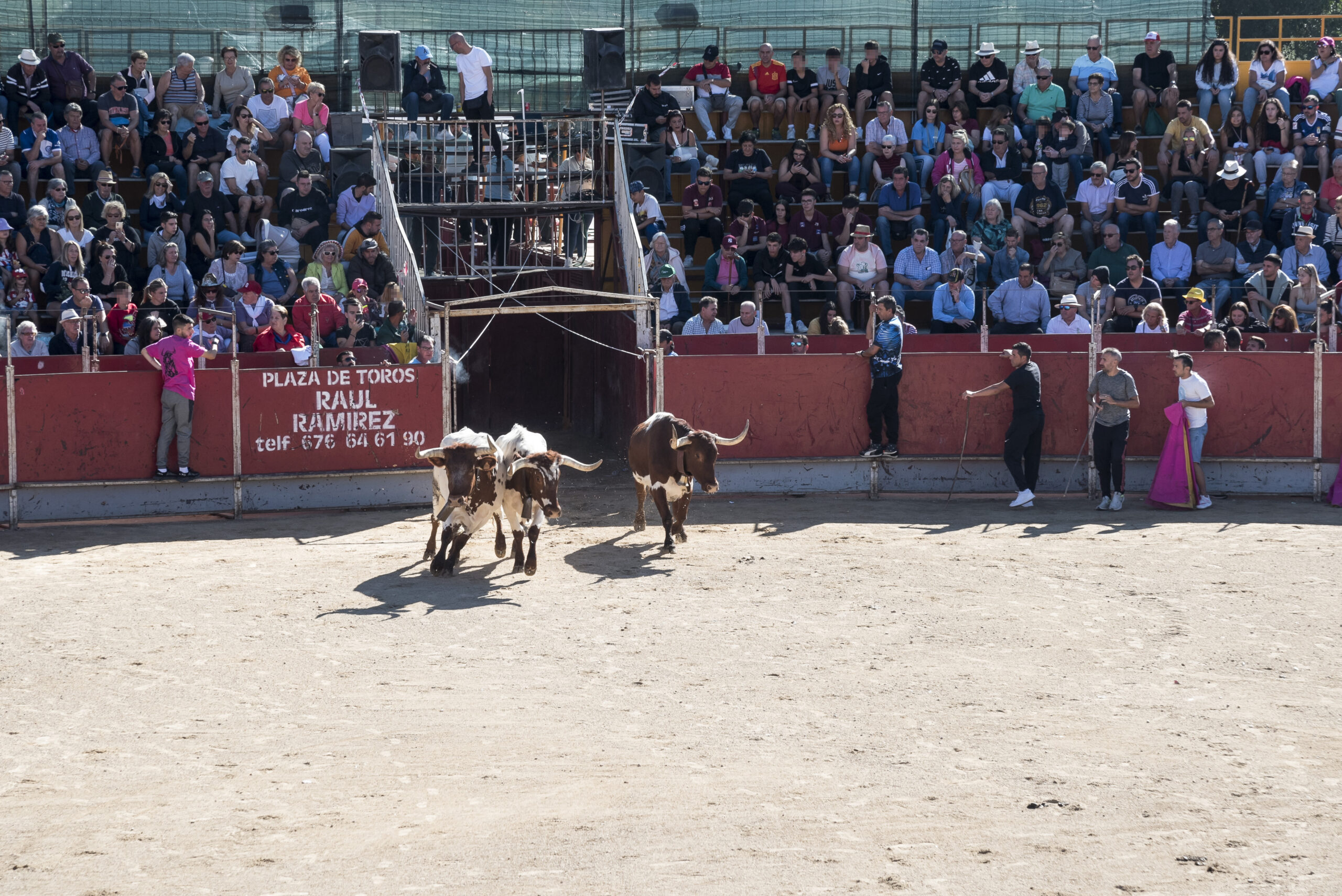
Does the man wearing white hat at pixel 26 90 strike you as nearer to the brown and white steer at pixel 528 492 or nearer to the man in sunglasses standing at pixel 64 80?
the man in sunglasses standing at pixel 64 80

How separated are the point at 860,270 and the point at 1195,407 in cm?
547

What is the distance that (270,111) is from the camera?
21516 millimetres

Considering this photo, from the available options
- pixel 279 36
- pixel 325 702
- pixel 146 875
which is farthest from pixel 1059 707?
pixel 279 36

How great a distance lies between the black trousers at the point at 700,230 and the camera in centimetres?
2161

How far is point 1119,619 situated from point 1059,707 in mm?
2395

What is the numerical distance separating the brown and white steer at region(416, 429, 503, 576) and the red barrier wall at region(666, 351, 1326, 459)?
13.6ft

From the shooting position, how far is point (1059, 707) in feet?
32.2

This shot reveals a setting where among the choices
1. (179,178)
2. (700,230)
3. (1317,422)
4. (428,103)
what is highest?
(428,103)

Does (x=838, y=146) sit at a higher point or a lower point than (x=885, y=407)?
higher

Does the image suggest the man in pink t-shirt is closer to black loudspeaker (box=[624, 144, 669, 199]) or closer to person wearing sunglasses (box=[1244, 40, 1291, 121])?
black loudspeaker (box=[624, 144, 669, 199])

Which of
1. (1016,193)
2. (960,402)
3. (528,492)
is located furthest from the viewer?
(1016,193)

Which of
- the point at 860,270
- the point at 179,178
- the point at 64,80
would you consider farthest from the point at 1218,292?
the point at 64,80

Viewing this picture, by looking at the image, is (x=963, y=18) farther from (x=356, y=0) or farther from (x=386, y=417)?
(x=386, y=417)

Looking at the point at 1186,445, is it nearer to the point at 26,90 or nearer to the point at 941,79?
the point at 941,79
